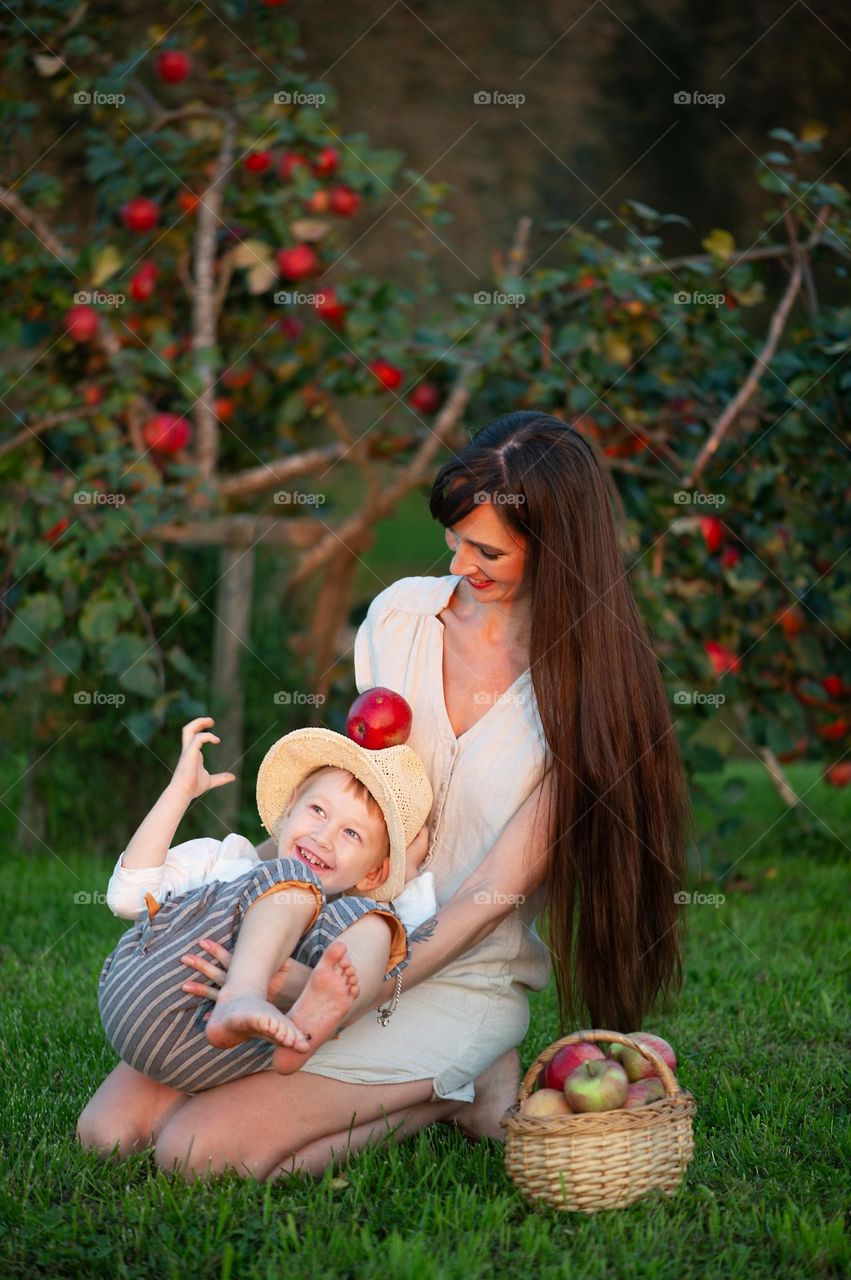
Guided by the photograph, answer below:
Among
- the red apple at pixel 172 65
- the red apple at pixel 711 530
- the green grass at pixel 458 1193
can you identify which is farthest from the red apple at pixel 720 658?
the red apple at pixel 172 65

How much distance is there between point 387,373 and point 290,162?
A: 659mm

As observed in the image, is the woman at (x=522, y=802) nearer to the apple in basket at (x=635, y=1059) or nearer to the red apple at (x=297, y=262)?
the apple in basket at (x=635, y=1059)

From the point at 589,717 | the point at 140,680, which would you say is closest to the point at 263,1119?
the point at 589,717

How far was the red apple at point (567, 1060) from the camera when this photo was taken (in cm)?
197

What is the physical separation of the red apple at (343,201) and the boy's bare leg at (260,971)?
8.94 feet

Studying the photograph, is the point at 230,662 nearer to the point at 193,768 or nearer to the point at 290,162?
the point at 290,162

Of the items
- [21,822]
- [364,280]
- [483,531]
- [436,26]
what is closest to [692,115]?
[436,26]

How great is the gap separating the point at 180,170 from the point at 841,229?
1.85 meters

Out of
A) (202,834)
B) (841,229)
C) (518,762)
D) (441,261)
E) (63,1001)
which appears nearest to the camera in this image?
(518,762)

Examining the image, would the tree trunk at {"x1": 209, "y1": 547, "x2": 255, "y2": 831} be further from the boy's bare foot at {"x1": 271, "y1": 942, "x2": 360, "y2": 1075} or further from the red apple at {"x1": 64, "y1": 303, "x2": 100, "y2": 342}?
the boy's bare foot at {"x1": 271, "y1": 942, "x2": 360, "y2": 1075}

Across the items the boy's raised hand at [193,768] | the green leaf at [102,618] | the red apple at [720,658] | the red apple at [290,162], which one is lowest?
the boy's raised hand at [193,768]

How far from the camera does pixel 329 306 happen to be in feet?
13.4

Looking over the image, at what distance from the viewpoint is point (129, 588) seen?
3676mm

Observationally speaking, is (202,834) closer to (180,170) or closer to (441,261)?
(180,170)
